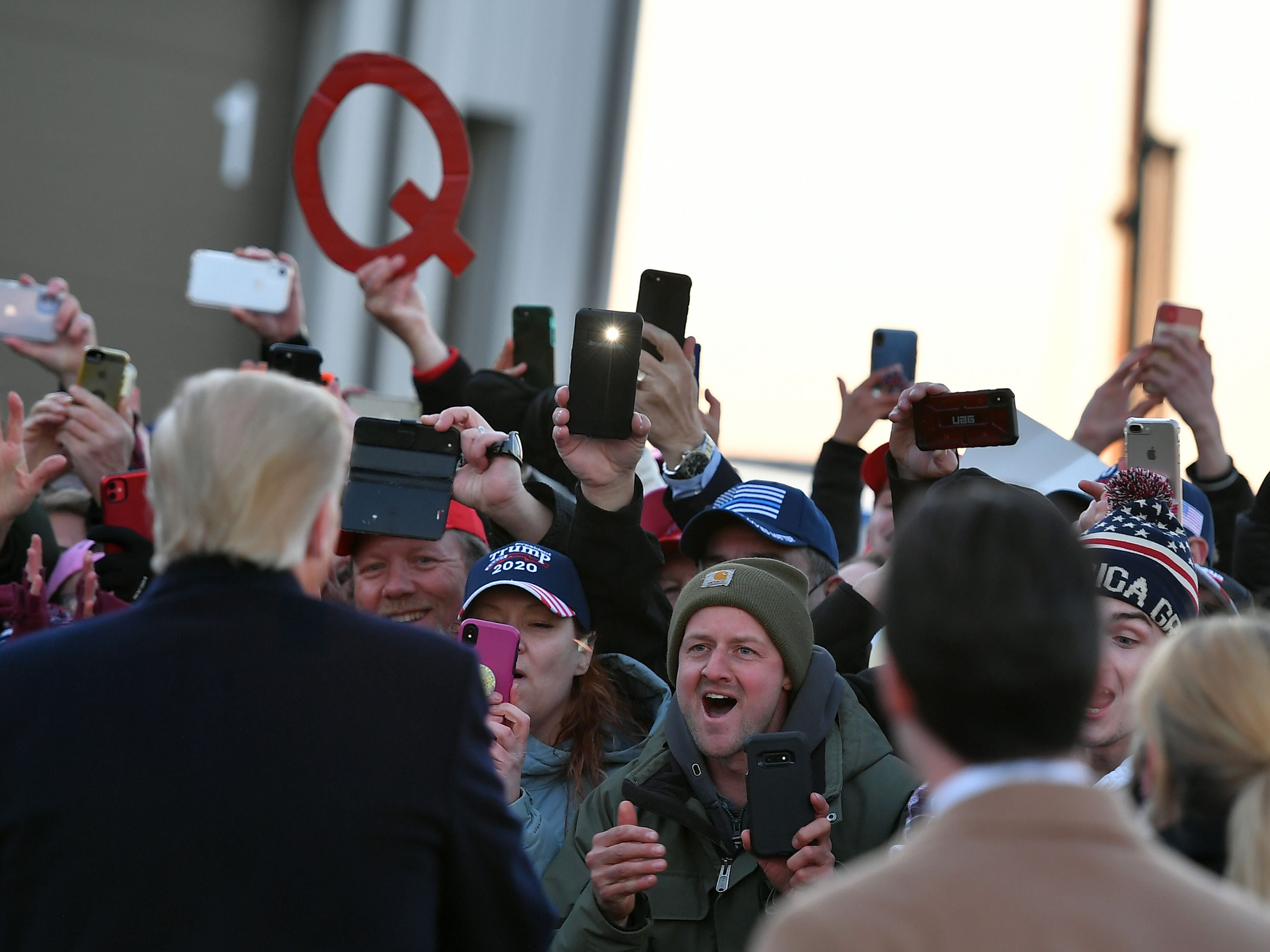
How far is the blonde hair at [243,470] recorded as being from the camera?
1.70 m

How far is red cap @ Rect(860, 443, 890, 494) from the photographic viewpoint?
360cm

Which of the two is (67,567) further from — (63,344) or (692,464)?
(692,464)

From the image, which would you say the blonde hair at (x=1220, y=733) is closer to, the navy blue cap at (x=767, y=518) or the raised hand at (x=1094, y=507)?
the raised hand at (x=1094, y=507)

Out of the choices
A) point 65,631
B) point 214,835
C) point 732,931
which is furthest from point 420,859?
point 732,931

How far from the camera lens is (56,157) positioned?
820cm

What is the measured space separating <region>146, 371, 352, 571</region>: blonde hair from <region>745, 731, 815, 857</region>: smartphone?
3.82ft

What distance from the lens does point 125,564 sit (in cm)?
371

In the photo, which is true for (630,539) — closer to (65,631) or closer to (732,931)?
(732,931)

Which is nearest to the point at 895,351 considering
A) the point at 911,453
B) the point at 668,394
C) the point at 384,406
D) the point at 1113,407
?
the point at 1113,407

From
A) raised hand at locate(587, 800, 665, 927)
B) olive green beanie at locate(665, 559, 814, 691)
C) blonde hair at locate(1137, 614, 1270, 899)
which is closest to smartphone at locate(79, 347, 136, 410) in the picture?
olive green beanie at locate(665, 559, 814, 691)

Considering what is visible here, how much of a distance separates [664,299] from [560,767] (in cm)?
126

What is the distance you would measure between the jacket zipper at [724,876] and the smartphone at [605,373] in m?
0.99

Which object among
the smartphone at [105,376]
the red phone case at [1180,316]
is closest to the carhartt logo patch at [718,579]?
the red phone case at [1180,316]

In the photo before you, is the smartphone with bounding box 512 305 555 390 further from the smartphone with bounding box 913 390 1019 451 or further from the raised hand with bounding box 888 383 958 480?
the smartphone with bounding box 913 390 1019 451
